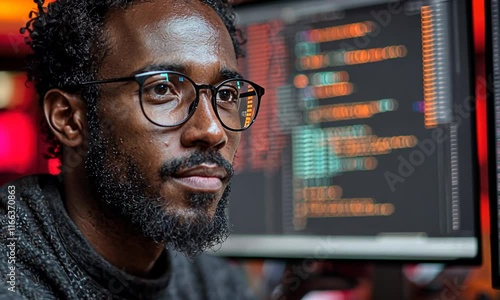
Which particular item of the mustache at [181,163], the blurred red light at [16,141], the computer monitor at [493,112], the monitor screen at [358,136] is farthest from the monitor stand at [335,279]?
the blurred red light at [16,141]

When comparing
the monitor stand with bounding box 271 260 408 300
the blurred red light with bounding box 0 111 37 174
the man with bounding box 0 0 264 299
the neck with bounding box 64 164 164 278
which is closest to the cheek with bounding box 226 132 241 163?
the man with bounding box 0 0 264 299

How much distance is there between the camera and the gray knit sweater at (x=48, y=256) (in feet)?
2.47

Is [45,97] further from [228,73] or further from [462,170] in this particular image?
[462,170]

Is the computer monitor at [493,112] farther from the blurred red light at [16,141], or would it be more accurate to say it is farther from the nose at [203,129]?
the blurred red light at [16,141]

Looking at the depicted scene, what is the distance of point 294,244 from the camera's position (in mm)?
1039

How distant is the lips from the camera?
2.38ft

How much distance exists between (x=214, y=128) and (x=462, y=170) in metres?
0.36

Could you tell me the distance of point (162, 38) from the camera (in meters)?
0.74

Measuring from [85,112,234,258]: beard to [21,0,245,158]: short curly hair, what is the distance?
55mm

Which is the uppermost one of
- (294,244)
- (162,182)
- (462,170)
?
(162,182)

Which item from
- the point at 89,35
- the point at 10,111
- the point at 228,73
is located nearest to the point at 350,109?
the point at 228,73

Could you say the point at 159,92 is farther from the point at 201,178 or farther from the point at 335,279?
the point at 335,279

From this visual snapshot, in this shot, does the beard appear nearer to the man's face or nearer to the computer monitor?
the man's face

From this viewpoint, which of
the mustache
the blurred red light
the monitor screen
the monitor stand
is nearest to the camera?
the mustache
